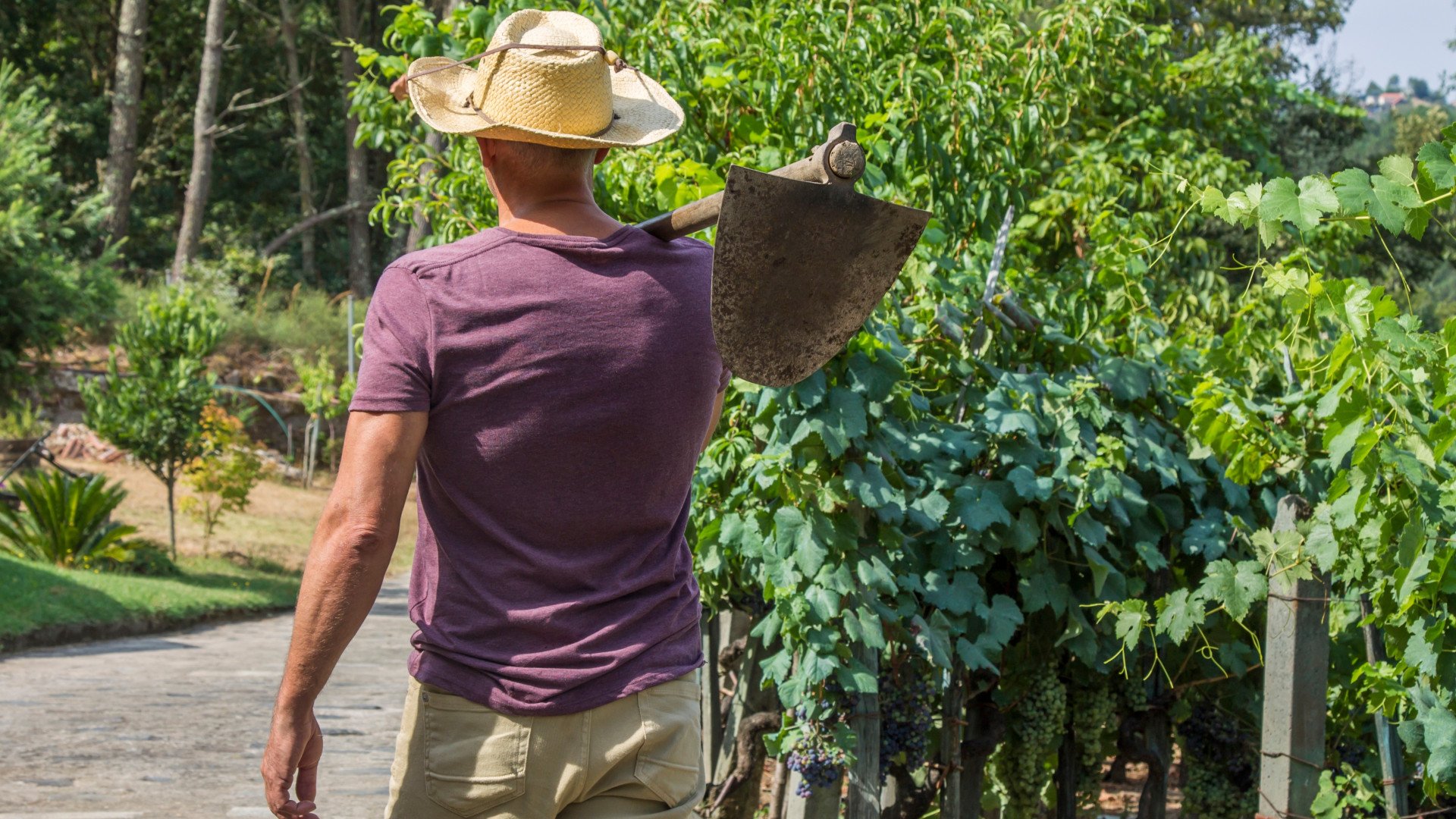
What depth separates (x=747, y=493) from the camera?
379cm

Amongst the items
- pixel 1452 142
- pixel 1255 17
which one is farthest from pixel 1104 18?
pixel 1255 17

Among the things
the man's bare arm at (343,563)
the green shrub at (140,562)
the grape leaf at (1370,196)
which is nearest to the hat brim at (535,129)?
the man's bare arm at (343,563)

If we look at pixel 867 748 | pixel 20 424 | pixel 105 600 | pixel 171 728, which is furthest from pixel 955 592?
pixel 20 424

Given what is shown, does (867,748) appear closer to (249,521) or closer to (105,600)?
(105,600)

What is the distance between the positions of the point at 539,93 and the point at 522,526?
65 cm

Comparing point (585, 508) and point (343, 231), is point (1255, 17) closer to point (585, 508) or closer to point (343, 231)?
point (585, 508)

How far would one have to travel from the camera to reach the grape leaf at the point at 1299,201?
2.60 m

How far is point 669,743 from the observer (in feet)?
6.68

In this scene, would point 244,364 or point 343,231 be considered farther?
point 343,231

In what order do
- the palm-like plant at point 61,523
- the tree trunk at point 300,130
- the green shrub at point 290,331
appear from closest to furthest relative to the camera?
the palm-like plant at point 61,523 < the green shrub at point 290,331 < the tree trunk at point 300,130

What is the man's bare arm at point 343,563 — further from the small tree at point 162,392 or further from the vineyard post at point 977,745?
the small tree at point 162,392

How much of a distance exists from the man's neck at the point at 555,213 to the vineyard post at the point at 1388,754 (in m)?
2.45

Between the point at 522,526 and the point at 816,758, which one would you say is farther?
the point at 816,758

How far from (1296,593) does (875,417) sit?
1.13 metres
